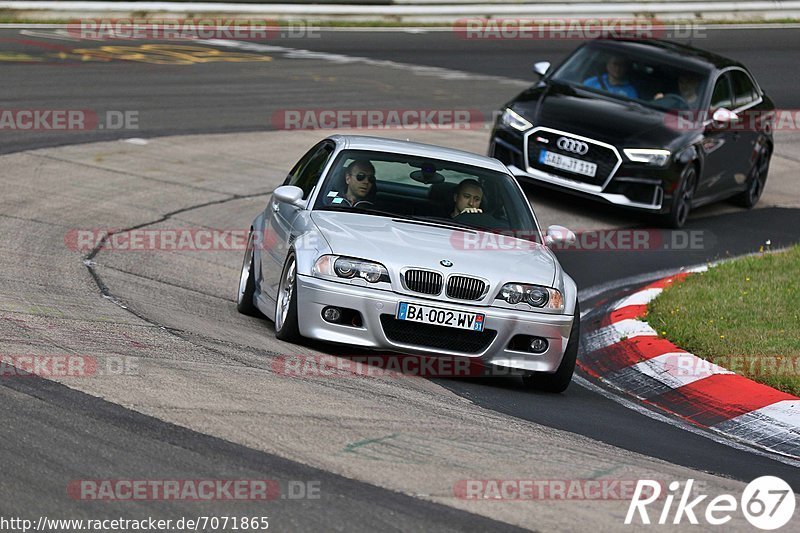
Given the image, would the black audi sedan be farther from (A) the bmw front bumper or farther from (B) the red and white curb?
(A) the bmw front bumper

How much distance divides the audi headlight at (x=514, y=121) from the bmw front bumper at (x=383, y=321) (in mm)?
6741

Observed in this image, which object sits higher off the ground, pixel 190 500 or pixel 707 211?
pixel 190 500

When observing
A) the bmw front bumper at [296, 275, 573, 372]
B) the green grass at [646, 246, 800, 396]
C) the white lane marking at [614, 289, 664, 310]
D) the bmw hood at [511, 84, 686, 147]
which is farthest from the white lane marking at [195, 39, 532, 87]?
the bmw front bumper at [296, 275, 573, 372]

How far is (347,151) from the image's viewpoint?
9531 millimetres

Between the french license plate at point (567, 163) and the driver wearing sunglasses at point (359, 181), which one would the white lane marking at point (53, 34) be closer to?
the french license plate at point (567, 163)

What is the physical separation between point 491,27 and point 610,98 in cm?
1353

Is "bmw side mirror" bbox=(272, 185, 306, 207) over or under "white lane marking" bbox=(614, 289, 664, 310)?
over

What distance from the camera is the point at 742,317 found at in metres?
10.1

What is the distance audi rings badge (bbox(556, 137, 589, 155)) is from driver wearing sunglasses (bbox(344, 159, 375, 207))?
17.9 ft

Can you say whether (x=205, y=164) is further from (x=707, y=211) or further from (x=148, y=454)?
(x=148, y=454)

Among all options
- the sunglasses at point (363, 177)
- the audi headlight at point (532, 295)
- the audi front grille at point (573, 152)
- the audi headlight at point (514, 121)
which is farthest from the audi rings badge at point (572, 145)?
the audi headlight at point (532, 295)

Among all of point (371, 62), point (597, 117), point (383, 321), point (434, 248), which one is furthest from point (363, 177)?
point (371, 62)

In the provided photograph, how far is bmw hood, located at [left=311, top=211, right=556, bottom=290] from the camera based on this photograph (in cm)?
812

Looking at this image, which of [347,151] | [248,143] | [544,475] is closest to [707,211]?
[248,143]
